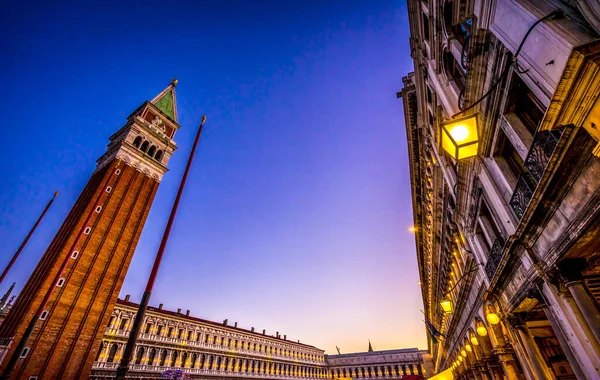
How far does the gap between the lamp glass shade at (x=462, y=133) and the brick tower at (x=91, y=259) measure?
79.8 ft

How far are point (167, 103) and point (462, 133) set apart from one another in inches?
2190

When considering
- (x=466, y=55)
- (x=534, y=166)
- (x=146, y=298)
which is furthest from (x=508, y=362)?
(x=146, y=298)

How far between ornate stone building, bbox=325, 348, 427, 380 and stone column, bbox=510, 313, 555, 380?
293 feet

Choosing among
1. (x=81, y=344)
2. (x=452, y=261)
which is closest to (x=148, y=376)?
(x=81, y=344)

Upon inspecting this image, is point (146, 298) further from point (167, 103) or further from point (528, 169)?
point (167, 103)

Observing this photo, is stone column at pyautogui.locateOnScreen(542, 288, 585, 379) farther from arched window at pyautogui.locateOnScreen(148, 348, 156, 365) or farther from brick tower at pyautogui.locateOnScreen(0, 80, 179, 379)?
arched window at pyautogui.locateOnScreen(148, 348, 156, 365)

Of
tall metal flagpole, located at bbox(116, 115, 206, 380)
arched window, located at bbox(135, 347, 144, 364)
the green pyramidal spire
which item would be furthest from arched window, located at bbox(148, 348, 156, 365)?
tall metal flagpole, located at bbox(116, 115, 206, 380)

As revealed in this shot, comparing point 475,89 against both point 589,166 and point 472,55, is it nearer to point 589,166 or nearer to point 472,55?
point 472,55

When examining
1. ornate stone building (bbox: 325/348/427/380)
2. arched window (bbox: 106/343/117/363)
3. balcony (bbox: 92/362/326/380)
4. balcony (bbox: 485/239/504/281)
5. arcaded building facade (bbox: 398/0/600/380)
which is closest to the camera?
arcaded building facade (bbox: 398/0/600/380)

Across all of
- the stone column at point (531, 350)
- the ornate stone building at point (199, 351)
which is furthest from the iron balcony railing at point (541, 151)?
the ornate stone building at point (199, 351)

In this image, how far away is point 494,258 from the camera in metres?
8.52

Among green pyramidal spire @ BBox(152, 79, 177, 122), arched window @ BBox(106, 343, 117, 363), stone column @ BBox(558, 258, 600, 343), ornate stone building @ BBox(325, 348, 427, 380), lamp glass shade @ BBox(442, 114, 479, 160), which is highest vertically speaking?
green pyramidal spire @ BBox(152, 79, 177, 122)

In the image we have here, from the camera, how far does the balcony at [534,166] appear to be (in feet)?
15.8

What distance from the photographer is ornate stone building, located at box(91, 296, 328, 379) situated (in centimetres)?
3553
